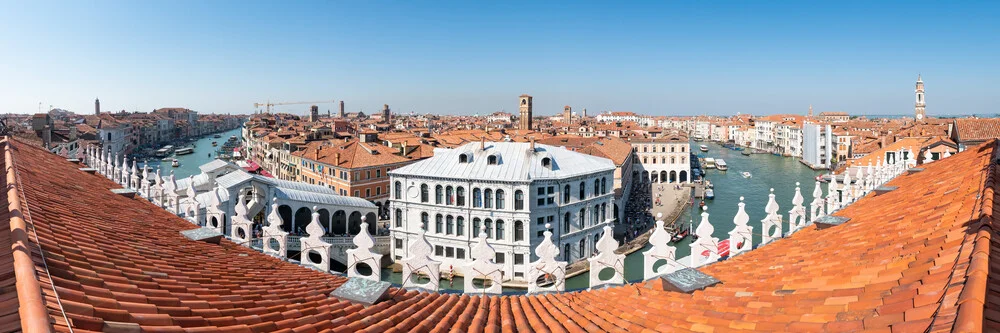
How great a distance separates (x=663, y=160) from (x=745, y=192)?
7.69 meters

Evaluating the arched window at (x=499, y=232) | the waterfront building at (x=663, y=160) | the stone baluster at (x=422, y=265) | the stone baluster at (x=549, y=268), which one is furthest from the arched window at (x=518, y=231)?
the waterfront building at (x=663, y=160)

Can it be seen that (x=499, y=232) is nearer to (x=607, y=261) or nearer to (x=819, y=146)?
(x=607, y=261)

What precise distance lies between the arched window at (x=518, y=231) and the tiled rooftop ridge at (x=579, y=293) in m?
16.1

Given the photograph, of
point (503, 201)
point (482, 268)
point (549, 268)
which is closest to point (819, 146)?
point (503, 201)

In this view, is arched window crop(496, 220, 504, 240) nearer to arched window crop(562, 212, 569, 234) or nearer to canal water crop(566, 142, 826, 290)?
arched window crop(562, 212, 569, 234)

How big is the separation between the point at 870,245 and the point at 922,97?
93758 millimetres

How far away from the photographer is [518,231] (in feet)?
72.0

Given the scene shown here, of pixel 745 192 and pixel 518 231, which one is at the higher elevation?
pixel 518 231

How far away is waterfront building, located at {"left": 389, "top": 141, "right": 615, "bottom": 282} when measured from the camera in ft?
71.6

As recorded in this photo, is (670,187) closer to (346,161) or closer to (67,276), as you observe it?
(346,161)

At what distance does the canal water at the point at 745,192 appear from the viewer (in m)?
25.1

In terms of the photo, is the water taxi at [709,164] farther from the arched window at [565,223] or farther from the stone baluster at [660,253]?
the stone baluster at [660,253]

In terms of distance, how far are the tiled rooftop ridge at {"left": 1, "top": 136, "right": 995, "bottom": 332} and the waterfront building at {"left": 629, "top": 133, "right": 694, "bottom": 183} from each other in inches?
1790

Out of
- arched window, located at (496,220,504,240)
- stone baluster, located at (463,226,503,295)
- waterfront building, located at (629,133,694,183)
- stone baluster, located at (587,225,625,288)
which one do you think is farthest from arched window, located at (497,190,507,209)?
waterfront building, located at (629,133,694,183)
